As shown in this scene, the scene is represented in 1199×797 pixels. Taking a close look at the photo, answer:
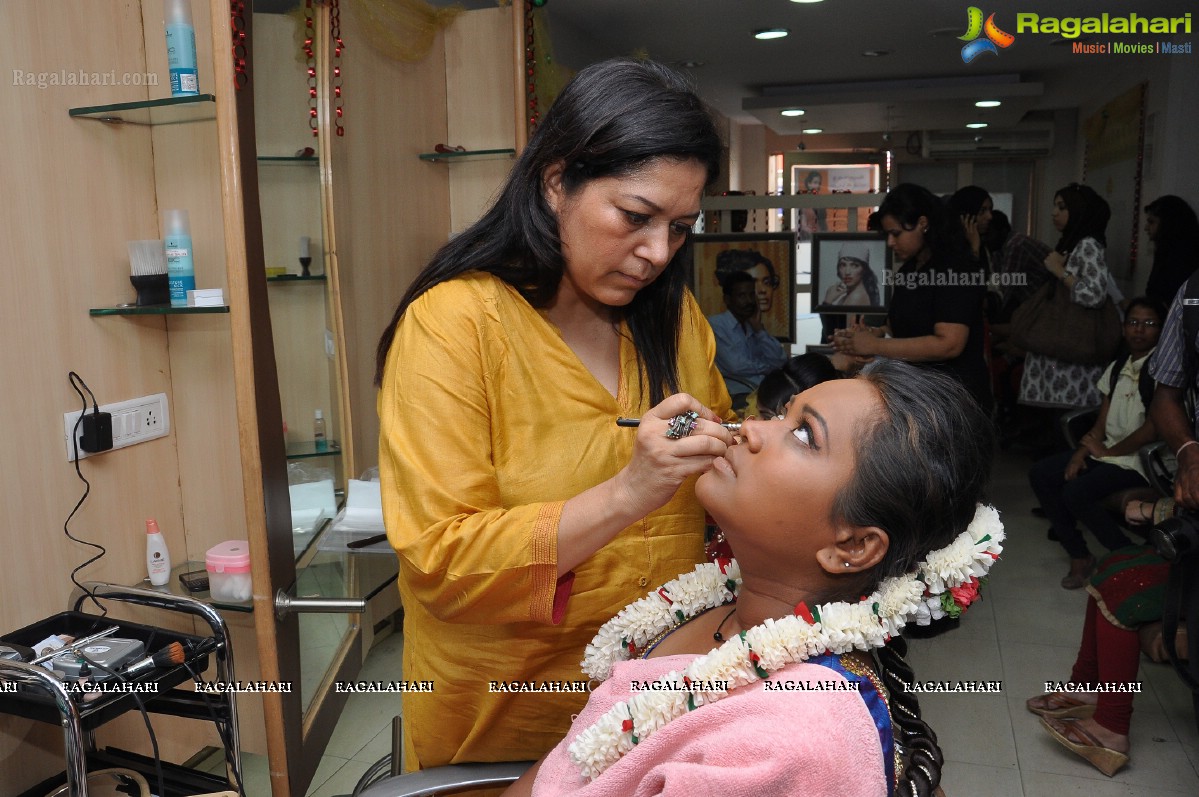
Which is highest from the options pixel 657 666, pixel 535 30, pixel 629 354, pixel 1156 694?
pixel 535 30

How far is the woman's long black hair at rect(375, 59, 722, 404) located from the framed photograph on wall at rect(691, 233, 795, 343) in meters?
3.26

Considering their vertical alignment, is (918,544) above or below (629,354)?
below

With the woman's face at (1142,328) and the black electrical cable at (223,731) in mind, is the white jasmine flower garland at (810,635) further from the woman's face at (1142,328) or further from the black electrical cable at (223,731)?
the woman's face at (1142,328)

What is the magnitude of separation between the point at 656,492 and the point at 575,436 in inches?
10.1

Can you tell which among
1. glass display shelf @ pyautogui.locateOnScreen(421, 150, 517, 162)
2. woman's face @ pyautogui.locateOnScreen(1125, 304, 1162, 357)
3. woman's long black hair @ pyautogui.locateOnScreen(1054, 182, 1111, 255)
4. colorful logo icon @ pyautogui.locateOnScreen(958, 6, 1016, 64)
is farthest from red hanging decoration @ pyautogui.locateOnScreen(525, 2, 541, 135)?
woman's long black hair @ pyautogui.locateOnScreen(1054, 182, 1111, 255)

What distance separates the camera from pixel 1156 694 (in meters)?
3.24

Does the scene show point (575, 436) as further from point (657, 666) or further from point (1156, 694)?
point (1156, 694)

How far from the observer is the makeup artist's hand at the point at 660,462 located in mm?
1091

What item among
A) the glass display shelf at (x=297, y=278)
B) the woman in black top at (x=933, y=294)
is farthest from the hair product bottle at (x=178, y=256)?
the woman in black top at (x=933, y=294)

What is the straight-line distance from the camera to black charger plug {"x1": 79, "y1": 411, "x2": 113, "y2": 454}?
83.5 inches

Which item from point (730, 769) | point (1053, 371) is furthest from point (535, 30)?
point (1053, 371)

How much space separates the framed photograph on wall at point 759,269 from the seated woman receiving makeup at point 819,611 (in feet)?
11.5

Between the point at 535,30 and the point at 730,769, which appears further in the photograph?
the point at 535,30

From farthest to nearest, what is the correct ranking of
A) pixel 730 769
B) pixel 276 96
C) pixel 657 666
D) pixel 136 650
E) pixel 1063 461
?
pixel 1063 461, pixel 276 96, pixel 136 650, pixel 657 666, pixel 730 769
